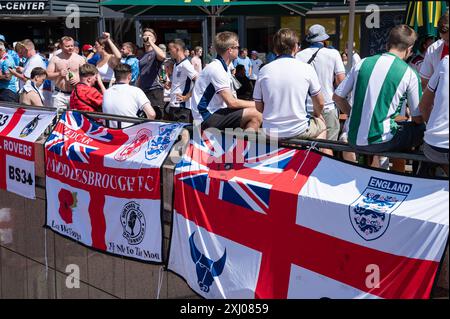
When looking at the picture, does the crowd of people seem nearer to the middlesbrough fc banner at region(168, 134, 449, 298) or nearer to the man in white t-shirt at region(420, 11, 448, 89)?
the man in white t-shirt at region(420, 11, 448, 89)

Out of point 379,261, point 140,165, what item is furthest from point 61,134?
point 379,261

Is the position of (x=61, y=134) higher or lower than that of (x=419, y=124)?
lower

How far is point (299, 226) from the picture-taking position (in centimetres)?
460

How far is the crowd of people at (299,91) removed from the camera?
4480 millimetres

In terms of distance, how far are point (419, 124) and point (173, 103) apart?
4.74 m

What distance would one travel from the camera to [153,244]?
597 cm

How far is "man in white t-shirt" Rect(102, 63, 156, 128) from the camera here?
6.91 meters

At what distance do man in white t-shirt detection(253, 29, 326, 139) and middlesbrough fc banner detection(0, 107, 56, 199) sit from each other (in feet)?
10.1

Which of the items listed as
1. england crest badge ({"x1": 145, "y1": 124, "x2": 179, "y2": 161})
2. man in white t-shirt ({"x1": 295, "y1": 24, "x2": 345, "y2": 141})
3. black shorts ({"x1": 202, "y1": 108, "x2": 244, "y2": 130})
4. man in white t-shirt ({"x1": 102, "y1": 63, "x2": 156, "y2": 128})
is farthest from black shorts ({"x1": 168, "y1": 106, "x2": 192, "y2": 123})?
black shorts ({"x1": 202, "y1": 108, "x2": 244, "y2": 130})

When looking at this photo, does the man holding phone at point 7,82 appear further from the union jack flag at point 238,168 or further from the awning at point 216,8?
the union jack flag at point 238,168

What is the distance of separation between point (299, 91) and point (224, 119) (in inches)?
33.8

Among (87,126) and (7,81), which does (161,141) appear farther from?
(7,81)

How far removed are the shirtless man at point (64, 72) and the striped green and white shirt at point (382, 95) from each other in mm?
5054

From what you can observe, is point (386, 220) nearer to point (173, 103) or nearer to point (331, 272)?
point (331, 272)
